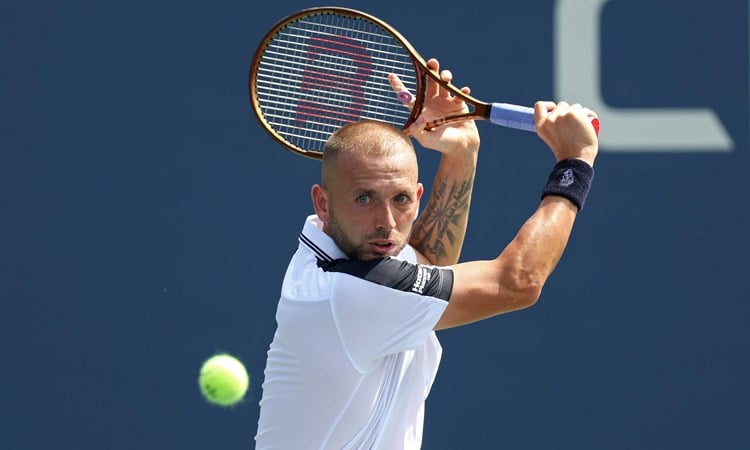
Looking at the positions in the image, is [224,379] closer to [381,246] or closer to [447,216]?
[447,216]

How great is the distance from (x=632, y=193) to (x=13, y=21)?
275 centimetres

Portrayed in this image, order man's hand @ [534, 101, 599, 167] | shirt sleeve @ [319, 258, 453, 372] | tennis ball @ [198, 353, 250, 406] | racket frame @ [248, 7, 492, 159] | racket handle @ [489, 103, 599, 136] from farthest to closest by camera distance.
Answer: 1. tennis ball @ [198, 353, 250, 406]
2. racket frame @ [248, 7, 492, 159]
3. racket handle @ [489, 103, 599, 136]
4. man's hand @ [534, 101, 599, 167]
5. shirt sleeve @ [319, 258, 453, 372]

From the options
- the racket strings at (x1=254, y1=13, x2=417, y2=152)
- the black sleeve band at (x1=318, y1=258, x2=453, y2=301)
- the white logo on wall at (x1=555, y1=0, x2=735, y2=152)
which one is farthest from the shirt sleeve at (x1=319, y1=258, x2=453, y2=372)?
the white logo on wall at (x1=555, y1=0, x2=735, y2=152)

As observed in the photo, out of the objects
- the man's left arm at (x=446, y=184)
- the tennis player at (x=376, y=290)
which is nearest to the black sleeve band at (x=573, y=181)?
the tennis player at (x=376, y=290)

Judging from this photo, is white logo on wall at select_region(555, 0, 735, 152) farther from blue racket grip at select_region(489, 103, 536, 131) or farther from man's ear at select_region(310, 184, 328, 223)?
man's ear at select_region(310, 184, 328, 223)

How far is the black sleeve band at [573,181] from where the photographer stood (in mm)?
3252

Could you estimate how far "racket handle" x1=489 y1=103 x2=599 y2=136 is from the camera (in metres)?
3.57

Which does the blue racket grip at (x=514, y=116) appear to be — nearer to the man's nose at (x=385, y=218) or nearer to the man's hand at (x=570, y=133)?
the man's hand at (x=570, y=133)

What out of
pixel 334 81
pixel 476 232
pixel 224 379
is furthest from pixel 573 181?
pixel 224 379

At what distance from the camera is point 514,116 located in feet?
11.9

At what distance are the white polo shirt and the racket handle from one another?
1.86 ft

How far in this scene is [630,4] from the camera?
5.48 m

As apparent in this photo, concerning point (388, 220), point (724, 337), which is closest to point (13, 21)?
point (388, 220)

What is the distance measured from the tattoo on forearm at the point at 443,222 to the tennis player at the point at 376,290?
0.51 metres
